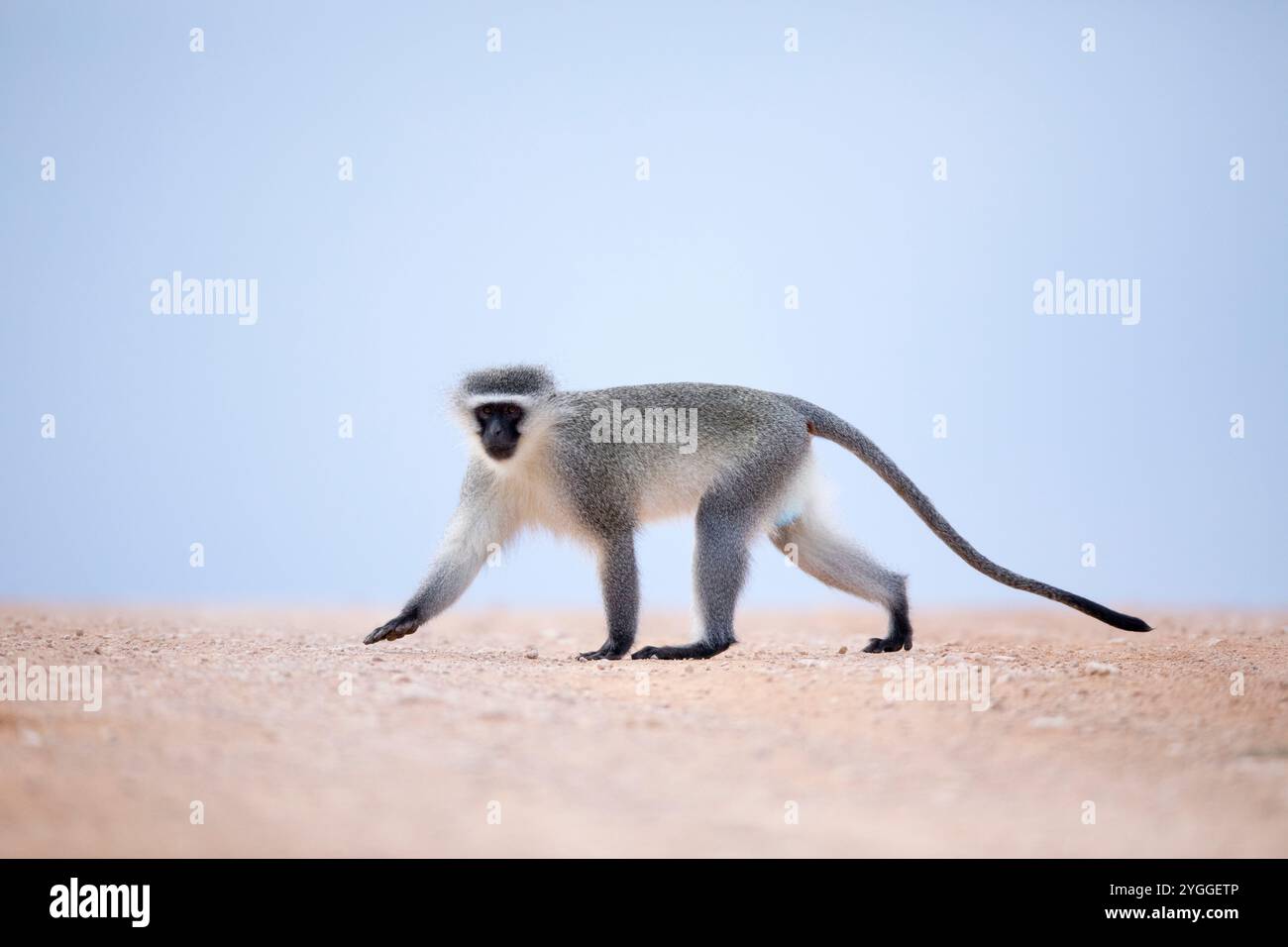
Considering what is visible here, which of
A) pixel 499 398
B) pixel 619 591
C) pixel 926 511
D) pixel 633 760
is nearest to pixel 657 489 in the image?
pixel 619 591

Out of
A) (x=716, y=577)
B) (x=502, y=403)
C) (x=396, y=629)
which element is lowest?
(x=396, y=629)

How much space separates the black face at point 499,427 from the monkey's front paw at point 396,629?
1.33 metres

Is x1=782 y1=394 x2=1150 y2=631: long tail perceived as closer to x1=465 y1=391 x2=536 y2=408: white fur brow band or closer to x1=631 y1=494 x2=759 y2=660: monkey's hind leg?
x1=631 y1=494 x2=759 y2=660: monkey's hind leg

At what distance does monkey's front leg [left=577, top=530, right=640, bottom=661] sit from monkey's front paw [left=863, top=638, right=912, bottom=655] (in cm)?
183

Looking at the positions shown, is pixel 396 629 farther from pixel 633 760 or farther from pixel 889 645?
pixel 633 760

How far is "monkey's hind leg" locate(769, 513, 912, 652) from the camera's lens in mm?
8812

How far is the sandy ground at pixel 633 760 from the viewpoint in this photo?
148 inches

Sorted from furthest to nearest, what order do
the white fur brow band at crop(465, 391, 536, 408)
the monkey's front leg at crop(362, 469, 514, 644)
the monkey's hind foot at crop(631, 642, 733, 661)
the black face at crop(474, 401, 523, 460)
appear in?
the white fur brow band at crop(465, 391, 536, 408) → the black face at crop(474, 401, 523, 460) → the monkey's front leg at crop(362, 469, 514, 644) → the monkey's hind foot at crop(631, 642, 733, 661)

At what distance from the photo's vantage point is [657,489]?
8641 millimetres

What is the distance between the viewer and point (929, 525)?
861cm

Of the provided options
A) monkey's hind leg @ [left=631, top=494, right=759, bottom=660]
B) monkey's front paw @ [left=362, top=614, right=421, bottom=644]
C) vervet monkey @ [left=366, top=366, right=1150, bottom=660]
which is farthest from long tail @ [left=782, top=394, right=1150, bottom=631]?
monkey's front paw @ [left=362, top=614, right=421, bottom=644]

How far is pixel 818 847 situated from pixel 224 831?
6.23 feet

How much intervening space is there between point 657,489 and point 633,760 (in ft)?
13.6
